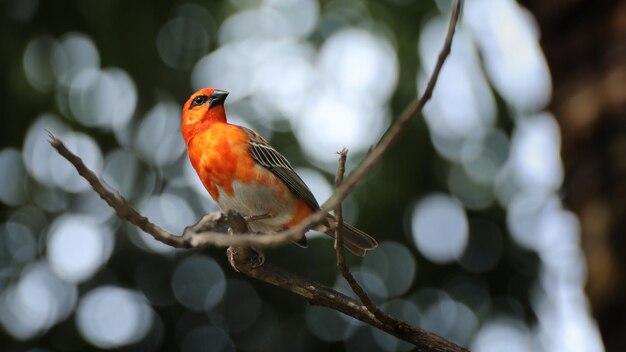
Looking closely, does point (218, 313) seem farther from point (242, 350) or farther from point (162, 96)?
point (162, 96)

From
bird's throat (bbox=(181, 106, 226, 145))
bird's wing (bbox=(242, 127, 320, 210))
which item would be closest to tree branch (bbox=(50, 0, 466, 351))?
bird's wing (bbox=(242, 127, 320, 210))

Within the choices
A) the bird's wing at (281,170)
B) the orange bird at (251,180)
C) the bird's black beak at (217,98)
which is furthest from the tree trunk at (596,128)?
the bird's black beak at (217,98)

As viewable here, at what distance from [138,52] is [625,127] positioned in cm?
387

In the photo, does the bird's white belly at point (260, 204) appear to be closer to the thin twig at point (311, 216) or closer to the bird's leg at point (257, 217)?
A: the bird's leg at point (257, 217)

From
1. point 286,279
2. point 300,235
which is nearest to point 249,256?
point 286,279

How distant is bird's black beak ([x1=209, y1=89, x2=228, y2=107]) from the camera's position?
17.1 feet

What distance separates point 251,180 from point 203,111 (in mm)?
677

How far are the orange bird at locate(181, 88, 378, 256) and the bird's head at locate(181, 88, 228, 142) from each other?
0.01 m

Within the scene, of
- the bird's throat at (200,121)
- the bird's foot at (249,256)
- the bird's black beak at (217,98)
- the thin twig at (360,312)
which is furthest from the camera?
the bird's black beak at (217,98)

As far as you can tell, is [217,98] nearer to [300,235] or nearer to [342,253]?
[342,253]

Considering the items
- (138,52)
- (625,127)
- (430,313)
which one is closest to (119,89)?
(138,52)

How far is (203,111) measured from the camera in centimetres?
521

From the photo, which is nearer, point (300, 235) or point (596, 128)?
point (300, 235)

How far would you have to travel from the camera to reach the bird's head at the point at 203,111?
16.9 ft
